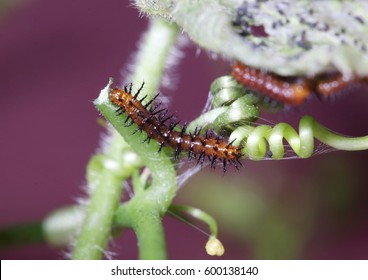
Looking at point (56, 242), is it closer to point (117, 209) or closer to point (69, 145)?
point (117, 209)

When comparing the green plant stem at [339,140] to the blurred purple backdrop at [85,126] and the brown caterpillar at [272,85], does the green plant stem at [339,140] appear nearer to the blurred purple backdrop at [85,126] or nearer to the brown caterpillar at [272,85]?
the brown caterpillar at [272,85]

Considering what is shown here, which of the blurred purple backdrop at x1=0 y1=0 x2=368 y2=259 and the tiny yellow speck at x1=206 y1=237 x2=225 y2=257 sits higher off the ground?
the blurred purple backdrop at x1=0 y1=0 x2=368 y2=259

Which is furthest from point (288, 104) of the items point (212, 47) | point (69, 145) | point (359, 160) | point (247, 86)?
point (69, 145)

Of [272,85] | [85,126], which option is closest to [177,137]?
[272,85]

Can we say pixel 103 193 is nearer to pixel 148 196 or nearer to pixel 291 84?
pixel 148 196

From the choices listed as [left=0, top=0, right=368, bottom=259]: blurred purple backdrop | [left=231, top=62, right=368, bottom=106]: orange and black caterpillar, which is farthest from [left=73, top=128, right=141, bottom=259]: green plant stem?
[left=0, top=0, right=368, bottom=259]: blurred purple backdrop

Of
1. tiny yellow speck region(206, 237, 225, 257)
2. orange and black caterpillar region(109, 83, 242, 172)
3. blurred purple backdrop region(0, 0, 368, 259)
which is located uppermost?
blurred purple backdrop region(0, 0, 368, 259)

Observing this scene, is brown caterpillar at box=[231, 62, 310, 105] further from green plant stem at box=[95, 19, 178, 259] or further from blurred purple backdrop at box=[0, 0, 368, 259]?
blurred purple backdrop at box=[0, 0, 368, 259]
